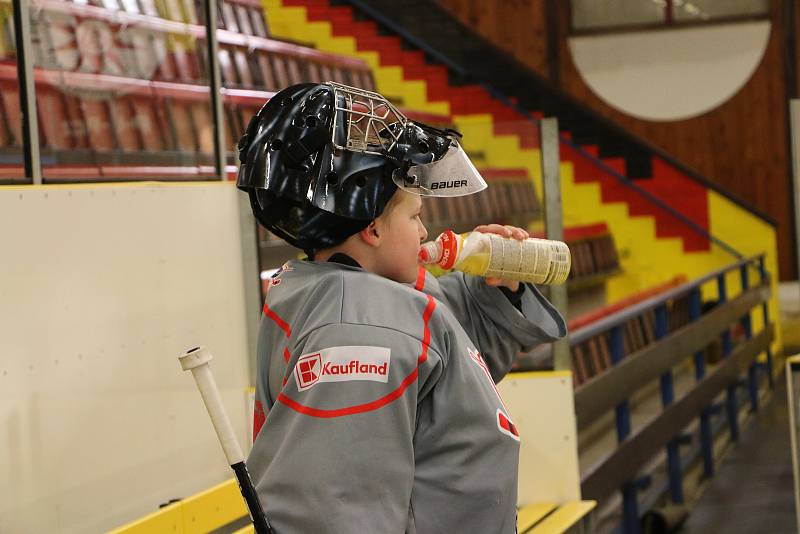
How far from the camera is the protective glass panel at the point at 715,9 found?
9.56 m

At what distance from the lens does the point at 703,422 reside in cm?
524

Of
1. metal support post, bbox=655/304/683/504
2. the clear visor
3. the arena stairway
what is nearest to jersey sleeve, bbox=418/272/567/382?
the clear visor

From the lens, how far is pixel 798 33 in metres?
9.48

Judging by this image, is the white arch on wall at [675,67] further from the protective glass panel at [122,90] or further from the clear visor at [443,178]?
the clear visor at [443,178]

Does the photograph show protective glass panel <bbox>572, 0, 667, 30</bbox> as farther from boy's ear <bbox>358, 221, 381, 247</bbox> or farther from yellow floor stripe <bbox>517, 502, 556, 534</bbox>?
boy's ear <bbox>358, 221, 381, 247</bbox>

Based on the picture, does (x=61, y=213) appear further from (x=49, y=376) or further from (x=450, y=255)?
(x=450, y=255)

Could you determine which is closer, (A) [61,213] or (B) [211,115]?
(A) [61,213]

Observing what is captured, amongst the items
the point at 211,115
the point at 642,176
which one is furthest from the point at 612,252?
the point at 211,115

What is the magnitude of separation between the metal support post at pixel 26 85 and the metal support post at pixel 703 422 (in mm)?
3718

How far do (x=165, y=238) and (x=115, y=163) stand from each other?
0.31 meters

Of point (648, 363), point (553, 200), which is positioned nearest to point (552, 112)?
point (648, 363)

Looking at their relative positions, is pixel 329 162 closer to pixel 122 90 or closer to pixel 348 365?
pixel 348 365

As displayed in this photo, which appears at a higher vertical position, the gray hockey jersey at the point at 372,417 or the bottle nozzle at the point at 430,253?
the bottle nozzle at the point at 430,253

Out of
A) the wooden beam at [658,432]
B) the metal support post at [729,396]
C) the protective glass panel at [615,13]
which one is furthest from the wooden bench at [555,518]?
the protective glass panel at [615,13]
